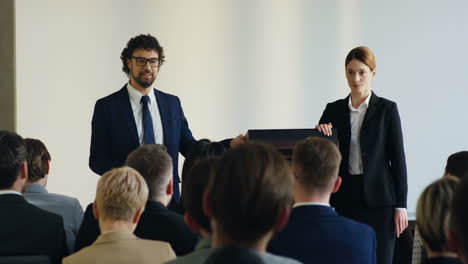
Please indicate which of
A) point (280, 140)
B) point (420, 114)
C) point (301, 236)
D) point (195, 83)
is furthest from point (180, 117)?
point (420, 114)

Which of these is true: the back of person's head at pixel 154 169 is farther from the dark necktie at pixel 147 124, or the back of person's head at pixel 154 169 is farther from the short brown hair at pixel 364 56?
the short brown hair at pixel 364 56

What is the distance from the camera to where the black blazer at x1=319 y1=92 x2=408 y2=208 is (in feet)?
14.7

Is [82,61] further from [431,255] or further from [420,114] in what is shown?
[431,255]

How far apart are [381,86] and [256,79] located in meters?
1.07

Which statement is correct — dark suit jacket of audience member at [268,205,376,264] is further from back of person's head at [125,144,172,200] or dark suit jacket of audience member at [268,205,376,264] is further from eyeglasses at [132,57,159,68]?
eyeglasses at [132,57,159,68]

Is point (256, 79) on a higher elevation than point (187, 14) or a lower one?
lower

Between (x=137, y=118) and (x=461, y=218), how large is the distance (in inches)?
127

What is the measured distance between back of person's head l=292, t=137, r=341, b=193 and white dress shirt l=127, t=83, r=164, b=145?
1861 mm

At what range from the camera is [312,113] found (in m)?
6.63

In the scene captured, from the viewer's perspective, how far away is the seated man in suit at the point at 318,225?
2783 mm

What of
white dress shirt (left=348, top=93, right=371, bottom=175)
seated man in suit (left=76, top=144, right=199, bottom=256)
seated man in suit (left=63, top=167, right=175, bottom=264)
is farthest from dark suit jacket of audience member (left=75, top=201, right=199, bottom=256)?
white dress shirt (left=348, top=93, right=371, bottom=175)

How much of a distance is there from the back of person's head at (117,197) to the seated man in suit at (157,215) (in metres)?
0.35

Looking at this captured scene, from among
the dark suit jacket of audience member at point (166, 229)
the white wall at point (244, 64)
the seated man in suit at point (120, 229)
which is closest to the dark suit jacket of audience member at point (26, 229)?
the dark suit jacket of audience member at point (166, 229)

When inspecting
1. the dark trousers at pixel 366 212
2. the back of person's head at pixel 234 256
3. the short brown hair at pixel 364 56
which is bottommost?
the dark trousers at pixel 366 212
